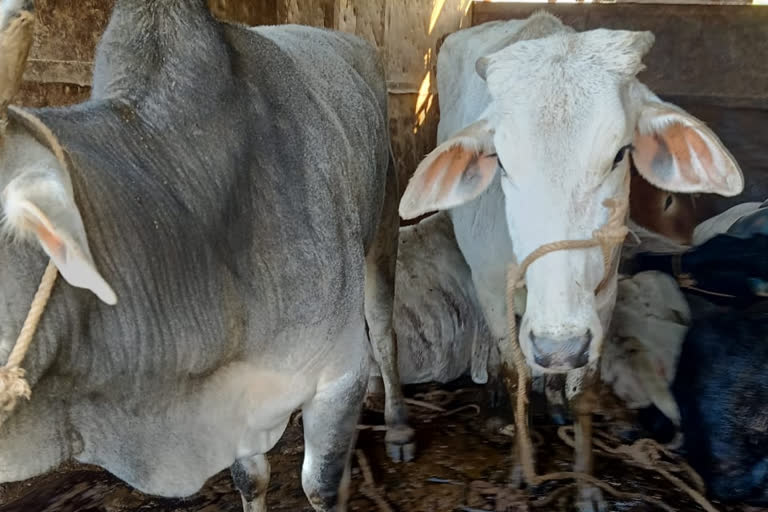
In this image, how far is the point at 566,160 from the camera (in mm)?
1886

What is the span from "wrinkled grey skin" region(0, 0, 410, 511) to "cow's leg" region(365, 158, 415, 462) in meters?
0.85

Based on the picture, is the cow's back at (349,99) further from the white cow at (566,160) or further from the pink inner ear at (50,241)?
the pink inner ear at (50,241)

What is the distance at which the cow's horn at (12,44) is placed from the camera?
1117mm

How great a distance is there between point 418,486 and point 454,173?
1.30 m

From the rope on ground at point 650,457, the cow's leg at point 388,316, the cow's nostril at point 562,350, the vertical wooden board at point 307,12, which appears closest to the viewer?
the cow's nostril at point 562,350

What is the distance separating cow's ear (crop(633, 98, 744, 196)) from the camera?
Result: 1.96 metres

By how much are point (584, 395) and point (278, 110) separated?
5.12 feet

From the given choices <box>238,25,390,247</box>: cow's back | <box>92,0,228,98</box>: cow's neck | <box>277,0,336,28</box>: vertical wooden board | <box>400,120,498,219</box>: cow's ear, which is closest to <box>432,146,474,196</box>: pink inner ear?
<box>400,120,498,219</box>: cow's ear

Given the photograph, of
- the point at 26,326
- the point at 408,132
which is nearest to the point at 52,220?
the point at 26,326

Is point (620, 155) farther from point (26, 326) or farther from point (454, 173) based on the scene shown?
point (26, 326)

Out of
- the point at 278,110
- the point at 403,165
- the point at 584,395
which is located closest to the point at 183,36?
the point at 278,110

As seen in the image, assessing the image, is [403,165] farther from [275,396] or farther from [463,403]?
[275,396]

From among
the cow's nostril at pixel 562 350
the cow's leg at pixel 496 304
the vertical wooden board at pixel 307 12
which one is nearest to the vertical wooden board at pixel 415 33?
the vertical wooden board at pixel 307 12

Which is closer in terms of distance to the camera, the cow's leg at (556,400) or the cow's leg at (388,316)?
the cow's leg at (388,316)
